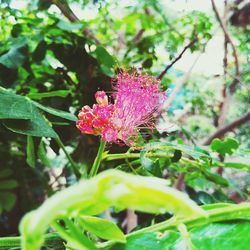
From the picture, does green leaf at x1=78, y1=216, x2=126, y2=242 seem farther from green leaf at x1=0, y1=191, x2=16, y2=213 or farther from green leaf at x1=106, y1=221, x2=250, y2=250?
green leaf at x1=0, y1=191, x2=16, y2=213

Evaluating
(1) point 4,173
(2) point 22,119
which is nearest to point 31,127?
(2) point 22,119

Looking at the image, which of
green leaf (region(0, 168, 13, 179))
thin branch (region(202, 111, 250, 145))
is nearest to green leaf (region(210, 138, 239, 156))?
thin branch (region(202, 111, 250, 145))

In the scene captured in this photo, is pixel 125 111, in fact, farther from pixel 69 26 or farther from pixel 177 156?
pixel 69 26

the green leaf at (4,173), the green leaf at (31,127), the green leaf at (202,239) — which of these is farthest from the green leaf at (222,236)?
the green leaf at (4,173)

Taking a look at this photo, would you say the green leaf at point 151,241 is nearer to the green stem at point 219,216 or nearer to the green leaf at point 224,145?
the green stem at point 219,216

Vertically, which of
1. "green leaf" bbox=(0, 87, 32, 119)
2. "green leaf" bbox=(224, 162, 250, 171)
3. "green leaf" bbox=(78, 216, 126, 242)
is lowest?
"green leaf" bbox=(224, 162, 250, 171)

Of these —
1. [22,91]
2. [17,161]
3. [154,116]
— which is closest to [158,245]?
[154,116]
